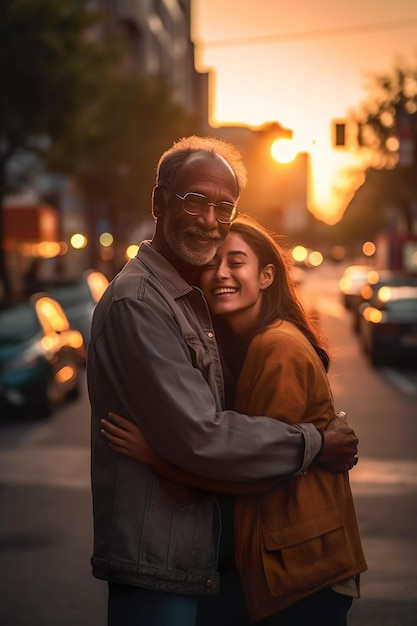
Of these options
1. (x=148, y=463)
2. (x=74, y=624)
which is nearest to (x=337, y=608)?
(x=148, y=463)

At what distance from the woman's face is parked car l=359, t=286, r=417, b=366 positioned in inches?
723

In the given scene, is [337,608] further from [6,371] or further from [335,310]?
[335,310]

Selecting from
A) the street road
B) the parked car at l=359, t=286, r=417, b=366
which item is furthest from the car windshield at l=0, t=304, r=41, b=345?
the parked car at l=359, t=286, r=417, b=366

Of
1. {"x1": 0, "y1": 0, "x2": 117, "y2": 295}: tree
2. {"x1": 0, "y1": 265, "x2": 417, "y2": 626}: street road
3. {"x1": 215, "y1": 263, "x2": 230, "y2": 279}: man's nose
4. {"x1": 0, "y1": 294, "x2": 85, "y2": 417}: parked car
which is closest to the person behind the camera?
{"x1": 215, "y1": 263, "x2": 230, "y2": 279}: man's nose

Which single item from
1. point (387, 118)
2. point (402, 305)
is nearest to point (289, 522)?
point (402, 305)

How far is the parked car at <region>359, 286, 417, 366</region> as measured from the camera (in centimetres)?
2173

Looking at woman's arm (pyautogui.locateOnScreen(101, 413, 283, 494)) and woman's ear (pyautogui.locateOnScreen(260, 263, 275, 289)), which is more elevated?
woman's ear (pyautogui.locateOnScreen(260, 263, 275, 289))

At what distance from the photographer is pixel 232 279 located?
346 centimetres

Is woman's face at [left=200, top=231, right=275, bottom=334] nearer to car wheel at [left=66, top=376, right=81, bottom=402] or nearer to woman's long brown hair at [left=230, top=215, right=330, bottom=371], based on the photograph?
woman's long brown hair at [left=230, top=215, right=330, bottom=371]

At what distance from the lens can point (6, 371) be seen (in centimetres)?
1449

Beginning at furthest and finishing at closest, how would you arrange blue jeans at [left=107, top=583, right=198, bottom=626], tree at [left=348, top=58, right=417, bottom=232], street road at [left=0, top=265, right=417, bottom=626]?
tree at [left=348, top=58, right=417, bottom=232]
street road at [left=0, top=265, right=417, bottom=626]
blue jeans at [left=107, top=583, right=198, bottom=626]

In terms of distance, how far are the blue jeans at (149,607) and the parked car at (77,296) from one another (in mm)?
18399

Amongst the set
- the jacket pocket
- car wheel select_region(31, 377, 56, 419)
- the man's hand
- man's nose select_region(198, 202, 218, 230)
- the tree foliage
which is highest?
the tree foliage

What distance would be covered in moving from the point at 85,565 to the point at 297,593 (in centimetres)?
431
